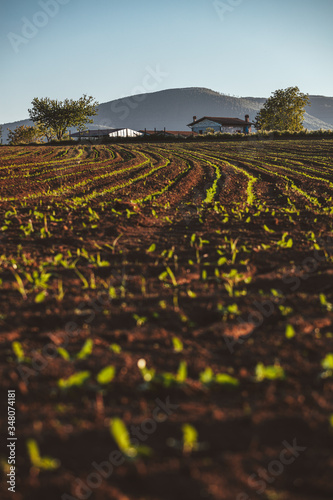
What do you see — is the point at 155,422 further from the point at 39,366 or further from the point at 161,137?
the point at 161,137

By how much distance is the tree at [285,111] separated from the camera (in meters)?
73.1

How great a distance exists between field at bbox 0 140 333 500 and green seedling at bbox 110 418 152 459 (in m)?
0.01

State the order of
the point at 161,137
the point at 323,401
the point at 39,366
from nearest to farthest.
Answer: the point at 323,401 < the point at 39,366 < the point at 161,137

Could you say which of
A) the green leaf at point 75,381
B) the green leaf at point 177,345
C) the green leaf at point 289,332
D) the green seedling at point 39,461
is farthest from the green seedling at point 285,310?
the green seedling at point 39,461

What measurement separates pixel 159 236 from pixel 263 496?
4561mm

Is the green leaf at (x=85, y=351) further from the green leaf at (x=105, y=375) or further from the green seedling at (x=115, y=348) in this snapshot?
the green leaf at (x=105, y=375)

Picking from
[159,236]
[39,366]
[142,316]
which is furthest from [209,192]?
[39,366]

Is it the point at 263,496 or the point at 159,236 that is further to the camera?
the point at 159,236

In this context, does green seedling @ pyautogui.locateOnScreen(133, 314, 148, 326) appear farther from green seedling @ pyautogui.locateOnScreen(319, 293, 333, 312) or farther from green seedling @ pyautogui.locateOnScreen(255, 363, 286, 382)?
green seedling @ pyautogui.locateOnScreen(319, 293, 333, 312)

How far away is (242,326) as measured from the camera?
3062mm

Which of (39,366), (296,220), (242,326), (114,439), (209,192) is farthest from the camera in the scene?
(209,192)

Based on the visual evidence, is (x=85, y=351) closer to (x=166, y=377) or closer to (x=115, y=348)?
(x=115, y=348)

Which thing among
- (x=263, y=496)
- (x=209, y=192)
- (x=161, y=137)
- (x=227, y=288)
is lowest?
(x=263, y=496)

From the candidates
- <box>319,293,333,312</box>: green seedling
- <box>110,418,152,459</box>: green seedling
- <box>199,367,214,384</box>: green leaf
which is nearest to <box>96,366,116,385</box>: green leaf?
<box>110,418,152,459</box>: green seedling
